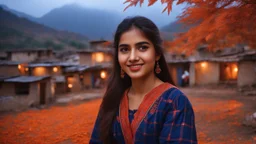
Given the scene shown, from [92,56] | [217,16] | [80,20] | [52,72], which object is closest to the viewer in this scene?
[217,16]

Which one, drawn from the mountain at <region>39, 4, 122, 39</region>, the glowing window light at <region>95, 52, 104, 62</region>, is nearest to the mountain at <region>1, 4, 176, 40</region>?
the mountain at <region>39, 4, 122, 39</region>

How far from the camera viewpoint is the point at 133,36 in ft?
5.33

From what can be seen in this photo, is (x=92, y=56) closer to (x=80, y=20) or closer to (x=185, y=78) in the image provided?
(x=185, y=78)

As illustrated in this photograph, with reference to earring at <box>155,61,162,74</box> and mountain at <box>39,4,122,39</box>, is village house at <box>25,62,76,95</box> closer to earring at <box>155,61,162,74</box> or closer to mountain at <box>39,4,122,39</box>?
earring at <box>155,61,162,74</box>

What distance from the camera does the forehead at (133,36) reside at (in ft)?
5.27

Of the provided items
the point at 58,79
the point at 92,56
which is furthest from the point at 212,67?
the point at 58,79

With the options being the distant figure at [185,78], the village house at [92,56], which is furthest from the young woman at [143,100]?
the village house at [92,56]

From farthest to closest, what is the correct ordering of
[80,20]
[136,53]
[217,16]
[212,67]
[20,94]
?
[80,20] < [212,67] < [20,94] < [217,16] < [136,53]

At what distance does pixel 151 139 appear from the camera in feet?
4.67

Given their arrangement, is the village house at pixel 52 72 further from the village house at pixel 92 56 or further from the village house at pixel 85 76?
the village house at pixel 92 56

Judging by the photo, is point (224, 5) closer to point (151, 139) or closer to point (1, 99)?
point (151, 139)

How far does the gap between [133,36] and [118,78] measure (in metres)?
0.57

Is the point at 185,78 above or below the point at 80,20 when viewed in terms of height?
below

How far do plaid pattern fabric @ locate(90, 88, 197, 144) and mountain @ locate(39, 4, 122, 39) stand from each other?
143 m
